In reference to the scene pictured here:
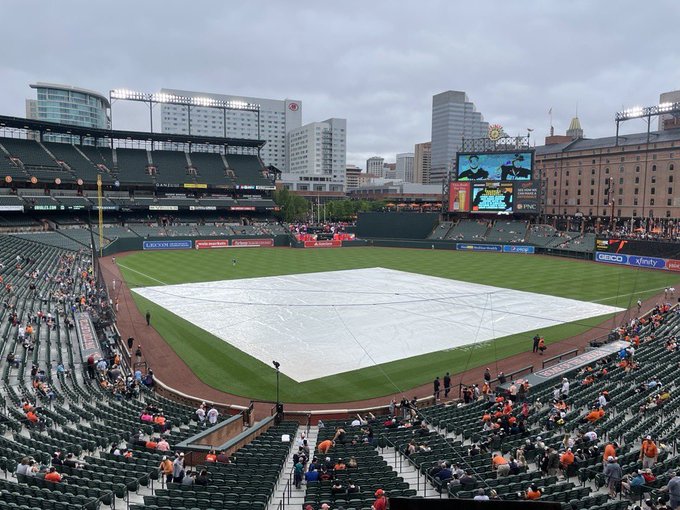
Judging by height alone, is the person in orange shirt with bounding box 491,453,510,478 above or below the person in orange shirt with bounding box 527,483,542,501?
below

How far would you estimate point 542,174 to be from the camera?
111 m

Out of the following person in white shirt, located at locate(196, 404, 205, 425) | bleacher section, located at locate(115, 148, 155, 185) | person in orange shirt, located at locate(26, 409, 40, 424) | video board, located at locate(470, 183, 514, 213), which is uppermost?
bleacher section, located at locate(115, 148, 155, 185)

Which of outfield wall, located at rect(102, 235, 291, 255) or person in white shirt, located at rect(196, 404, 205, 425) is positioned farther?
outfield wall, located at rect(102, 235, 291, 255)

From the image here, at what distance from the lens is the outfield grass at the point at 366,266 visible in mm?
24062

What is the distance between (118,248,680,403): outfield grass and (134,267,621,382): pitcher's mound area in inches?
42.1

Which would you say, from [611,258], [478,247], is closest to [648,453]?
[611,258]

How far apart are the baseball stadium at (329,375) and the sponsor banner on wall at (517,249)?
7204 mm

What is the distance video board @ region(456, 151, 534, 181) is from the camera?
7969 cm

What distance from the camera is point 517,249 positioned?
80.2 m

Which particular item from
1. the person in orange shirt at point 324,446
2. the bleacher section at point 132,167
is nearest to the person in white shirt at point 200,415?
the person in orange shirt at point 324,446

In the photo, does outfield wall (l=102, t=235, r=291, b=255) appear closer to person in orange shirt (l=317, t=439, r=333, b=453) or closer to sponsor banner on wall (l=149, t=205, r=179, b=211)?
sponsor banner on wall (l=149, t=205, r=179, b=211)

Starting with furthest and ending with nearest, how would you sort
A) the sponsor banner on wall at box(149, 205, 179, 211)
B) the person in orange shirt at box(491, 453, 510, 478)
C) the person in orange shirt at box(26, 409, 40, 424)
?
the sponsor banner on wall at box(149, 205, 179, 211), the person in orange shirt at box(26, 409, 40, 424), the person in orange shirt at box(491, 453, 510, 478)

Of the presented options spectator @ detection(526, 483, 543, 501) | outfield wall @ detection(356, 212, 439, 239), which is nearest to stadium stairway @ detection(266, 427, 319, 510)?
spectator @ detection(526, 483, 543, 501)

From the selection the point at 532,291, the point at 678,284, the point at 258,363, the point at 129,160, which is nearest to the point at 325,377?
the point at 258,363
